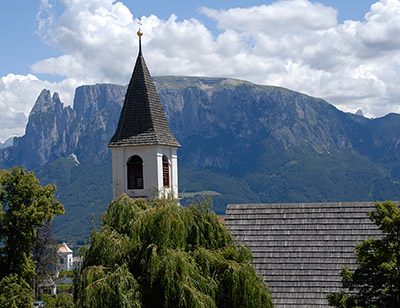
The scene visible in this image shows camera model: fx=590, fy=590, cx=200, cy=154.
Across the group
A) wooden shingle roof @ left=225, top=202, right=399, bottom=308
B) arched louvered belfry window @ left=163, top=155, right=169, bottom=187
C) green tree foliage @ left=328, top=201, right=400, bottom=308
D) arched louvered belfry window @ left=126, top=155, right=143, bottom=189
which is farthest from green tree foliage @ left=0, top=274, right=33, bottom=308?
green tree foliage @ left=328, top=201, right=400, bottom=308

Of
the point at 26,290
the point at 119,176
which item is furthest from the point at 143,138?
the point at 26,290

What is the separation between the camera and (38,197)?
111 ft

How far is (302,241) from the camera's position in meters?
19.0

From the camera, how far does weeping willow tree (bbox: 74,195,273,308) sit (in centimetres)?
1395

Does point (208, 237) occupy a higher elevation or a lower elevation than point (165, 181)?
lower

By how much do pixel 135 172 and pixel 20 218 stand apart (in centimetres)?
944

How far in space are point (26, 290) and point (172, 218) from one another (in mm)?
20261

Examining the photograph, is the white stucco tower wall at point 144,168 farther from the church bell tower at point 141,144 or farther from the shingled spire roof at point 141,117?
the shingled spire roof at point 141,117

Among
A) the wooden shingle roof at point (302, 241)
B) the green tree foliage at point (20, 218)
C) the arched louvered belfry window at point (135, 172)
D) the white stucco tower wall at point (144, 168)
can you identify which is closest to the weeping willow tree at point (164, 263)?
the wooden shingle roof at point (302, 241)

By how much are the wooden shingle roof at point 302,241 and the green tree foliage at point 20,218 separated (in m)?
16.0

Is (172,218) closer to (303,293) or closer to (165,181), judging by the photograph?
(303,293)

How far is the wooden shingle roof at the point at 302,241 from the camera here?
17.7 meters

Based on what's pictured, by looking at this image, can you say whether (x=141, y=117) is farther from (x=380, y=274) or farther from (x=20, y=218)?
(x=380, y=274)

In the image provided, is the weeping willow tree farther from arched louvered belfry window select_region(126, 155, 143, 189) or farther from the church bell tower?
arched louvered belfry window select_region(126, 155, 143, 189)
